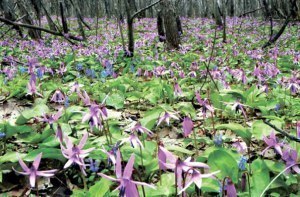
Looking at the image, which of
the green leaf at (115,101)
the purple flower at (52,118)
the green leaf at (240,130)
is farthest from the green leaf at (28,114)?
the green leaf at (240,130)

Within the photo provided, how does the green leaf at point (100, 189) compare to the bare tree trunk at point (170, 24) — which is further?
the bare tree trunk at point (170, 24)

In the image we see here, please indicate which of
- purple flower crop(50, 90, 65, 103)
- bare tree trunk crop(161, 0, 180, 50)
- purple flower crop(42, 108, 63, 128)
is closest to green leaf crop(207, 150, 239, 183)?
purple flower crop(42, 108, 63, 128)

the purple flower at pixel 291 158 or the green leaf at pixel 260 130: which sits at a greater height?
the purple flower at pixel 291 158

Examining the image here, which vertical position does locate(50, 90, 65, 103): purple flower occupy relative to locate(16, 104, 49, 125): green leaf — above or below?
above

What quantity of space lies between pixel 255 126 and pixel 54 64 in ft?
18.4

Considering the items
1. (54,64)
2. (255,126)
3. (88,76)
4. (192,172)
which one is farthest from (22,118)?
(54,64)

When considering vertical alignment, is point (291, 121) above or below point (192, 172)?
below

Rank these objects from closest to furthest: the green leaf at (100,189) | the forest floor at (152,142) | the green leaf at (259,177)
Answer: the forest floor at (152,142) → the green leaf at (100,189) → the green leaf at (259,177)

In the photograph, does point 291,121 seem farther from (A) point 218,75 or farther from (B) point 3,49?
(B) point 3,49

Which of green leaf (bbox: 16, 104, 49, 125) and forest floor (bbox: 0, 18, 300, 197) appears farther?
green leaf (bbox: 16, 104, 49, 125)

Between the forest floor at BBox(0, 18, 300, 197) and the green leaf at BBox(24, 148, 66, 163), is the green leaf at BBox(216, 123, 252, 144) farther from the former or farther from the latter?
the green leaf at BBox(24, 148, 66, 163)

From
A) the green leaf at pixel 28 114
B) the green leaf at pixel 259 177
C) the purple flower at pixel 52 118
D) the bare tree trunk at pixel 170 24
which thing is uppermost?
the bare tree trunk at pixel 170 24

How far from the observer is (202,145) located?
9.46 feet

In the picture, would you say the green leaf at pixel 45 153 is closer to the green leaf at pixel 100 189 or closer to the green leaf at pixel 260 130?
the green leaf at pixel 100 189
